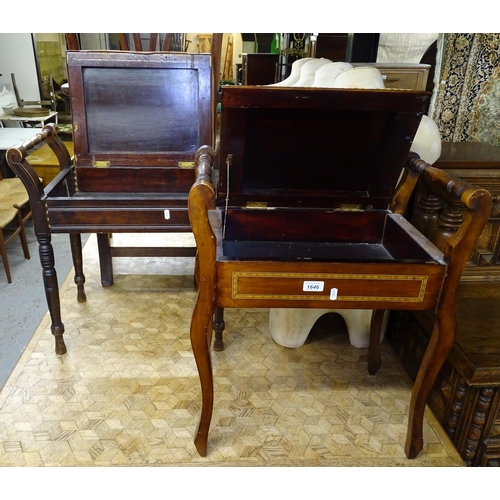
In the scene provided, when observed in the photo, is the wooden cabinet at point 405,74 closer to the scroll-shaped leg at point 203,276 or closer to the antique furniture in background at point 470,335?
the antique furniture in background at point 470,335

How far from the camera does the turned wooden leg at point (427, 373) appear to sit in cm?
148

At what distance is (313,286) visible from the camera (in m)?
1.42

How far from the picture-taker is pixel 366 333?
232 centimetres

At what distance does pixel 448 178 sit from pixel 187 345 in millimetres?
1447

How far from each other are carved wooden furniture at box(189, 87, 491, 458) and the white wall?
5.38m

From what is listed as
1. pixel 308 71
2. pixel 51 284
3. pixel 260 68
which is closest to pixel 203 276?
pixel 51 284

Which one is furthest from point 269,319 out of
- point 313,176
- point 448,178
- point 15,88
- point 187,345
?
point 15,88

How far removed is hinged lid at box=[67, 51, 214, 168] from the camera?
209cm

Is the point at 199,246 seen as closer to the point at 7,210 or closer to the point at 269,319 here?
the point at 269,319

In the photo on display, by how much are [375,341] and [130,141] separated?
1.45 metres

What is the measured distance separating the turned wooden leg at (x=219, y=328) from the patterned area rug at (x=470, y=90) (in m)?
1.97

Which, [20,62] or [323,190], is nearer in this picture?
[323,190]

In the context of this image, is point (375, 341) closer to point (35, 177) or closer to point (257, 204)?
point (257, 204)
